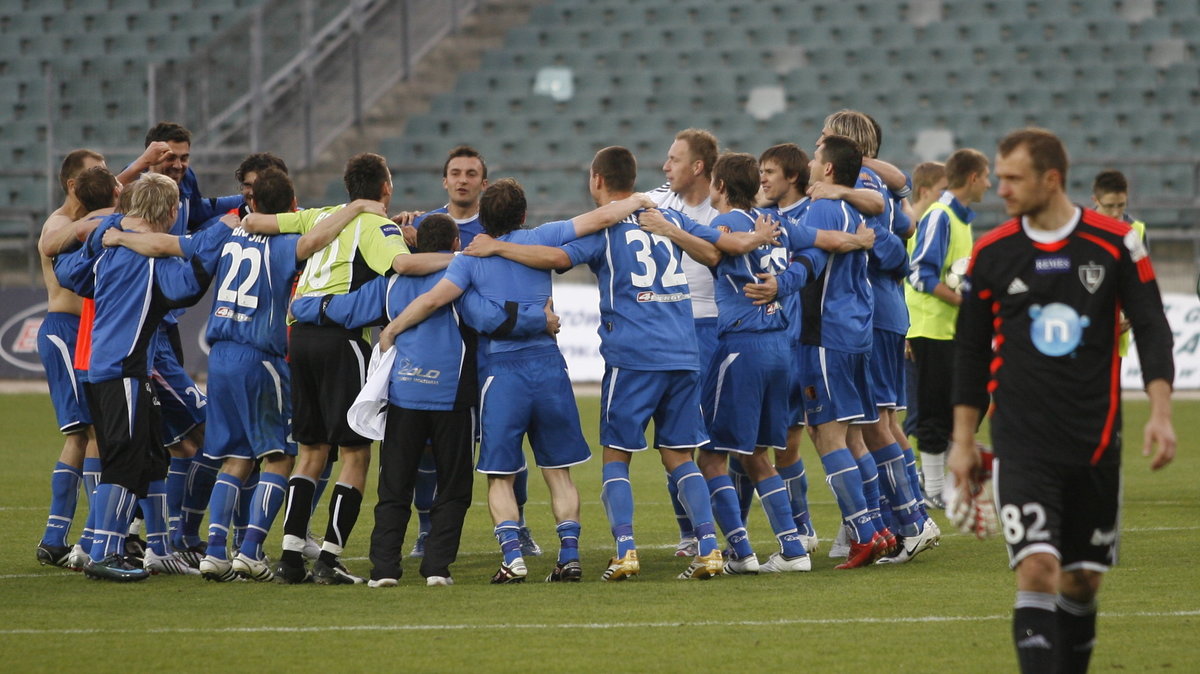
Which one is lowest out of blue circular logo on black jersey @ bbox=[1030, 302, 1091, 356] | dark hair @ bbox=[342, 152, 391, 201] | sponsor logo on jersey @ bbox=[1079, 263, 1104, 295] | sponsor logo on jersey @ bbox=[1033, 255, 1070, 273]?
blue circular logo on black jersey @ bbox=[1030, 302, 1091, 356]

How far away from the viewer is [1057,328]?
5.00 m

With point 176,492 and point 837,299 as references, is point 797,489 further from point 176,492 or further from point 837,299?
point 176,492

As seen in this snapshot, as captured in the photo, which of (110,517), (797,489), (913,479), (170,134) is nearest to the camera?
(110,517)

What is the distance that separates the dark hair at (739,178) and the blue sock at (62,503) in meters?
3.98

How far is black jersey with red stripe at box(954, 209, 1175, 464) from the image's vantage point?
4969 millimetres

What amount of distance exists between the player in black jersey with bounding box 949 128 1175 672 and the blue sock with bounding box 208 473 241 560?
13.4 feet

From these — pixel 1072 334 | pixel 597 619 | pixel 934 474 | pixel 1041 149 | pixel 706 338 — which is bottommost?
pixel 597 619

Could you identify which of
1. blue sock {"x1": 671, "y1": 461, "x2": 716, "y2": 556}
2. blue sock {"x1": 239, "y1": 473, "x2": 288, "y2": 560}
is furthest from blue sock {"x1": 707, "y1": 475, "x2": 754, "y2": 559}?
blue sock {"x1": 239, "y1": 473, "x2": 288, "y2": 560}

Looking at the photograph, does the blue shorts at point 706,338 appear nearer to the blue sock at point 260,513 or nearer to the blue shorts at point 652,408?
the blue shorts at point 652,408

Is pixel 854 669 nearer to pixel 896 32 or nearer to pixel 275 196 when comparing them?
pixel 275 196

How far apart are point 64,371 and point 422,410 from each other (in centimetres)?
237

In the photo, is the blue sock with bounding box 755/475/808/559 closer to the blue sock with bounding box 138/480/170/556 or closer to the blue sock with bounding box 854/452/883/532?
the blue sock with bounding box 854/452/883/532

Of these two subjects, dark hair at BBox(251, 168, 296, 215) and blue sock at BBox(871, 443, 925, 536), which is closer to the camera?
dark hair at BBox(251, 168, 296, 215)

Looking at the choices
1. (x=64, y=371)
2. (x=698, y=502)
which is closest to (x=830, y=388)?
(x=698, y=502)
